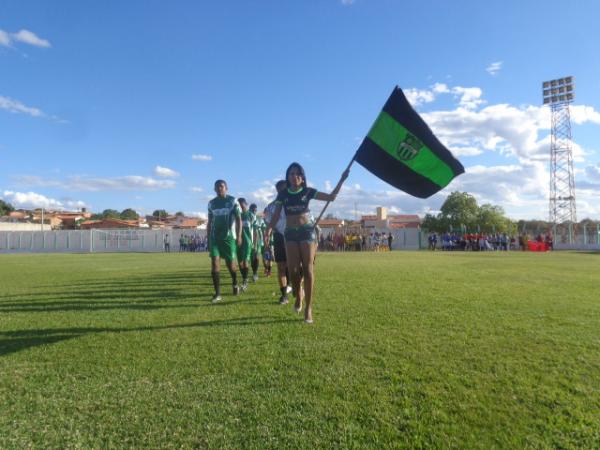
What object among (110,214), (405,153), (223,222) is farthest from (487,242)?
(110,214)

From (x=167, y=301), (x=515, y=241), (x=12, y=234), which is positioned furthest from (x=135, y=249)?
(x=167, y=301)

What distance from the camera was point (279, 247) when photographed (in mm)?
8344

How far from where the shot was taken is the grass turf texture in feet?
8.89

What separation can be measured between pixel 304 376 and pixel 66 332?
11.2ft

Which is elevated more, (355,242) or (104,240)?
(104,240)

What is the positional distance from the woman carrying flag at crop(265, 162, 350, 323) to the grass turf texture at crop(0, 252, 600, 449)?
61 centimetres

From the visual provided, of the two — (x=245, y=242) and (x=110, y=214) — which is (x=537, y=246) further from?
(x=110, y=214)

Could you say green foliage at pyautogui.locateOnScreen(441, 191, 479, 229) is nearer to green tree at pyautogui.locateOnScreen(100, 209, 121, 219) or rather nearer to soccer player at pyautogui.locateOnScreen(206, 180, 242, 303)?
soccer player at pyautogui.locateOnScreen(206, 180, 242, 303)

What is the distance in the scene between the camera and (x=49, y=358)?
4230 mm

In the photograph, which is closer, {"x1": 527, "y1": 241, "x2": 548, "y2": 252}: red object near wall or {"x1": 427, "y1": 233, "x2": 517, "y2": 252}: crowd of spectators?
{"x1": 527, "y1": 241, "x2": 548, "y2": 252}: red object near wall

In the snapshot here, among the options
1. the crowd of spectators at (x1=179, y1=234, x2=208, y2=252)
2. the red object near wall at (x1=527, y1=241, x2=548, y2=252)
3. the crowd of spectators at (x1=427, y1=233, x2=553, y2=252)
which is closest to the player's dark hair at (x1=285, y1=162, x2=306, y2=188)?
the crowd of spectators at (x1=427, y1=233, x2=553, y2=252)

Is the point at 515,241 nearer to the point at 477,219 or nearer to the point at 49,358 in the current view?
the point at 477,219

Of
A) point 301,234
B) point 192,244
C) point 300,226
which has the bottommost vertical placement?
point 192,244

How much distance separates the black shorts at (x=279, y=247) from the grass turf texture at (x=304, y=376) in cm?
146
